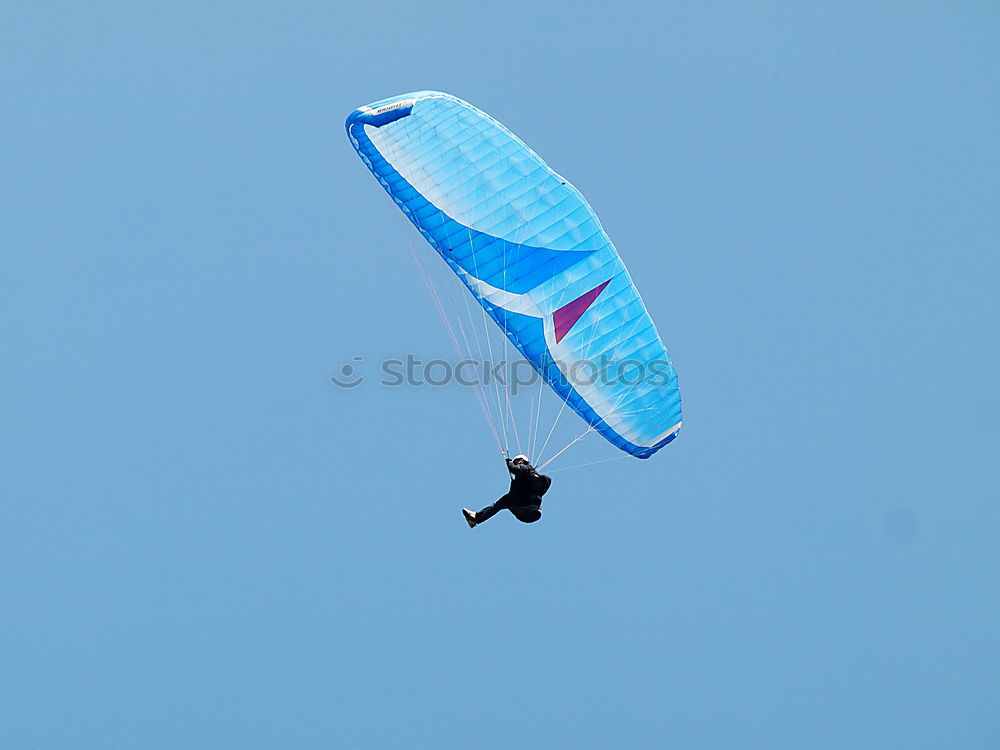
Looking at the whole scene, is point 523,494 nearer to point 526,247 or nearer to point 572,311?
point 572,311

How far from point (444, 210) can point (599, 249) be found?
7.86 ft

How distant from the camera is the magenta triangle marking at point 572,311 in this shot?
21406mm

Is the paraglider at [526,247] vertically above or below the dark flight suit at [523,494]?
above

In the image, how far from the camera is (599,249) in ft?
69.7

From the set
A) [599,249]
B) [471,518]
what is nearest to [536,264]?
[599,249]

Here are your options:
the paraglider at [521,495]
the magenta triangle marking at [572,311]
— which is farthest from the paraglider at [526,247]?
the paraglider at [521,495]

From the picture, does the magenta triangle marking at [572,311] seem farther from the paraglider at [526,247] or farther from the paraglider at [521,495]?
the paraglider at [521,495]

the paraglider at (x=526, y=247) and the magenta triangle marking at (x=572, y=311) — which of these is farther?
the magenta triangle marking at (x=572, y=311)

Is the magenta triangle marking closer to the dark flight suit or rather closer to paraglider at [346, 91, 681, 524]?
paraglider at [346, 91, 681, 524]

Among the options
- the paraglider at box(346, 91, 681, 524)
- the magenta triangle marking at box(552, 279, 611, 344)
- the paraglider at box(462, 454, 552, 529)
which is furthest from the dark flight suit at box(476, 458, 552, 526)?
the magenta triangle marking at box(552, 279, 611, 344)

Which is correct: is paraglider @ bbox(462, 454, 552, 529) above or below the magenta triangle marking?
below

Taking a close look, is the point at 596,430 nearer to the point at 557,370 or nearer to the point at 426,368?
the point at 557,370

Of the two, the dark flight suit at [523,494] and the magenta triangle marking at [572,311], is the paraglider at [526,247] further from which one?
the dark flight suit at [523,494]

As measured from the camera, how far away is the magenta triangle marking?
21406 mm
